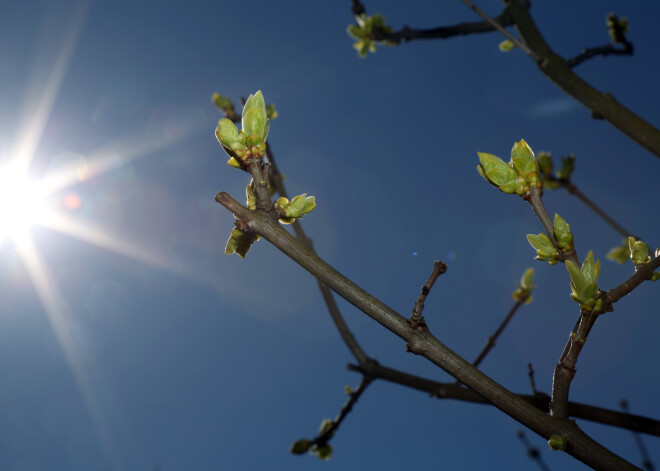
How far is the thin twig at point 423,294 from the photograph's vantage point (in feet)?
3.49

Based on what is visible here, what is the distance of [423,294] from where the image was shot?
1118mm

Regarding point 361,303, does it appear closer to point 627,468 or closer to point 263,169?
point 263,169

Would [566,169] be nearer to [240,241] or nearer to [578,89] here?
[578,89]

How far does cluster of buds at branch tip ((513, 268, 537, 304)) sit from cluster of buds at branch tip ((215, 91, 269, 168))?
94.4 inches

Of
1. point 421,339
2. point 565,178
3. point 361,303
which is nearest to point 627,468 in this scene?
point 421,339

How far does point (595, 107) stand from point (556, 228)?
1.37m

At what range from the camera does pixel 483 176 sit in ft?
4.38

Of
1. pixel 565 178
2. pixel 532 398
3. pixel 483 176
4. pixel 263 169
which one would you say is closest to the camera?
pixel 263 169

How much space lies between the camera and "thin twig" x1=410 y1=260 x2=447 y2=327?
1.06 m

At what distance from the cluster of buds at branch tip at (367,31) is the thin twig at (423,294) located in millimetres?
3027

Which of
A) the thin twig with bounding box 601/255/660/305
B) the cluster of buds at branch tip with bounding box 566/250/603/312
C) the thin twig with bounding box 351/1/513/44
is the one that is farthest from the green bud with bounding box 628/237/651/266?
the thin twig with bounding box 351/1/513/44

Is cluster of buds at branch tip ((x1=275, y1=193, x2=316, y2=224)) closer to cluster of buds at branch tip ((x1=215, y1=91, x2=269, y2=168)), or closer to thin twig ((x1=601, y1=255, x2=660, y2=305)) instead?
cluster of buds at branch tip ((x1=215, y1=91, x2=269, y2=168))

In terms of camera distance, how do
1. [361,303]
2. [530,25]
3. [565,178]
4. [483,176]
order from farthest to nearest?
[565,178], [530,25], [483,176], [361,303]

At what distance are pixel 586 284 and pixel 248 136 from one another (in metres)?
0.98
